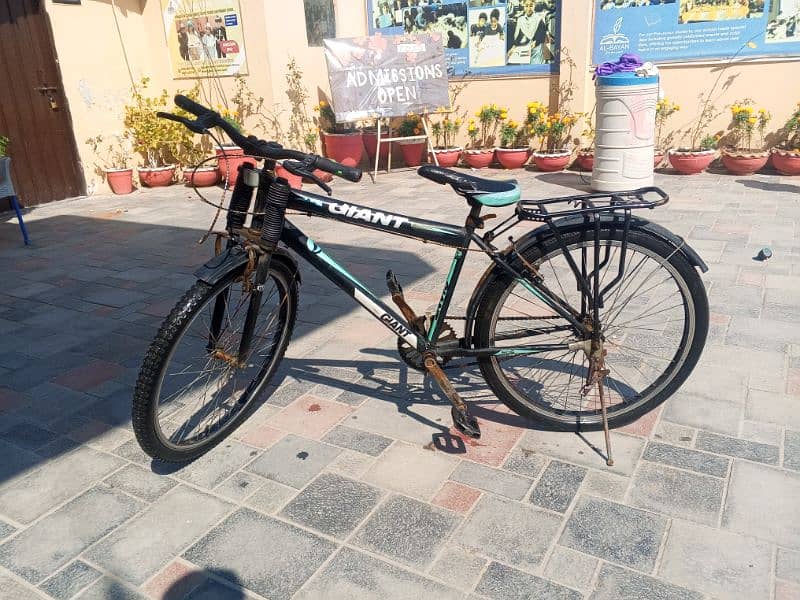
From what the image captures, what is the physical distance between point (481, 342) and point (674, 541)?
2.97ft

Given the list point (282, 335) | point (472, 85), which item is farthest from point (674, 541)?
point (472, 85)

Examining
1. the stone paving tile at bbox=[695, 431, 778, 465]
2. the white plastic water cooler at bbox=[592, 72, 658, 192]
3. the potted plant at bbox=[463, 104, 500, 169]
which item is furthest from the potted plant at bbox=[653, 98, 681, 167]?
the stone paving tile at bbox=[695, 431, 778, 465]

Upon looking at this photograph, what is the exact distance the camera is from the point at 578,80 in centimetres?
814

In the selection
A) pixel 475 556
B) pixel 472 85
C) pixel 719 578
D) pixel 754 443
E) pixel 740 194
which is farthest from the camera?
pixel 472 85

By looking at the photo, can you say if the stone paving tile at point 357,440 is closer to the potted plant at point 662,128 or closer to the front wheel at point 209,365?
the front wheel at point 209,365

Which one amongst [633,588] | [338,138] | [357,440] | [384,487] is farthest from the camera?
[338,138]

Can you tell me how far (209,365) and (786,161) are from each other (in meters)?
6.68

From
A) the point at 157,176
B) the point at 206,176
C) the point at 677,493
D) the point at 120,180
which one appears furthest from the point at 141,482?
the point at 157,176

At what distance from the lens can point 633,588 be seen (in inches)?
73.9

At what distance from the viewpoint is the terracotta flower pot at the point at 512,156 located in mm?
8453

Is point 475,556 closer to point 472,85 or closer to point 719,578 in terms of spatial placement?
point 719,578

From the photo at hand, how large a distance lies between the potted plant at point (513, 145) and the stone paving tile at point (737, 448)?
6.32m

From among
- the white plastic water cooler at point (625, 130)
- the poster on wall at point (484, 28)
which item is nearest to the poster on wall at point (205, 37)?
the poster on wall at point (484, 28)

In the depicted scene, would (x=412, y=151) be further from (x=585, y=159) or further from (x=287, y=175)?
(x=287, y=175)
